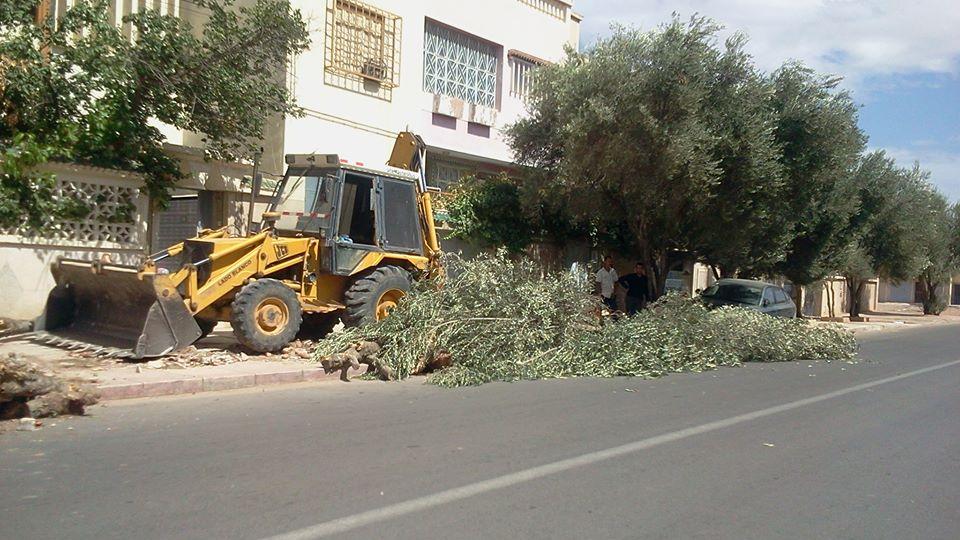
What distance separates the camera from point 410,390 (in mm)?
10516

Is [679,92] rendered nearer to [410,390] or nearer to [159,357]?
[410,390]

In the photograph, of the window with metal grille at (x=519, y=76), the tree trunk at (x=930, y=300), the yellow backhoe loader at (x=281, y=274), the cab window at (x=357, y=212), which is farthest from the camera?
the tree trunk at (x=930, y=300)

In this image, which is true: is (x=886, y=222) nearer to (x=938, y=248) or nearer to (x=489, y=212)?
(x=938, y=248)

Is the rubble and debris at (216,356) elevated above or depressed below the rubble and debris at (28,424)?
above

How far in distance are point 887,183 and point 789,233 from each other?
8.31 meters

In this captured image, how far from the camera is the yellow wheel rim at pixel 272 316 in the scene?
36.9ft

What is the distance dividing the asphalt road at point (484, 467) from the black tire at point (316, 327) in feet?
8.86

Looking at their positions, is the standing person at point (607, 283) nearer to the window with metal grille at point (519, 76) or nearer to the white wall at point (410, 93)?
the white wall at point (410, 93)

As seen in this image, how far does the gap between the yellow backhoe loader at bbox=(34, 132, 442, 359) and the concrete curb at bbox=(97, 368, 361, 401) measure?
88 centimetres

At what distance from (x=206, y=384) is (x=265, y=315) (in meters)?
1.83

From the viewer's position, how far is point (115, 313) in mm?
11078

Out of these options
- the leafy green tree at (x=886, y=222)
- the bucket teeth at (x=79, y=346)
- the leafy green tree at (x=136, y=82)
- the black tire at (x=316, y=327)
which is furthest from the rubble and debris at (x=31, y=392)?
the leafy green tree at (x=886, y=222)

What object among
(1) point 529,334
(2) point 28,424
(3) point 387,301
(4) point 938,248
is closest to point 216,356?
(3) point 387,301

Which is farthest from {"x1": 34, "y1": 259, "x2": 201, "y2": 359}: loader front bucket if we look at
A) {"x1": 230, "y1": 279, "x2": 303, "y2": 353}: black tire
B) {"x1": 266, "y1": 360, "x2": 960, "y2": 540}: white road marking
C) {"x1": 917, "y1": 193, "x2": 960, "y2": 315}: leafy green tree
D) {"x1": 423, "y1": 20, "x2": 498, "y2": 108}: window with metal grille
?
{"x1": 917, "y1": 193, "x2": 960, "y2": 315}: leafy green tree
